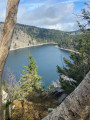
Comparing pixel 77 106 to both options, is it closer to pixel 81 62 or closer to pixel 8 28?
pixel 8 28

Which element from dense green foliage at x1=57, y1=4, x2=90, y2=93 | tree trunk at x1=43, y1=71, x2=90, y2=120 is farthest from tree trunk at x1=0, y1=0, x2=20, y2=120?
dense green foliage at x1=57, y1=4, x2=90, y2=93

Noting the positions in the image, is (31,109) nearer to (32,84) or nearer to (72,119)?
(72,119)

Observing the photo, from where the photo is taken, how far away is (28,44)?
12369 centimetres

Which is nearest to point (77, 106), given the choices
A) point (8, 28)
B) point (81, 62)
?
point (8, 28)

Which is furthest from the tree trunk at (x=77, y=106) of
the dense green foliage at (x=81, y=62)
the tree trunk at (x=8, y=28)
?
the dense green foliage at (x=81, y=62)

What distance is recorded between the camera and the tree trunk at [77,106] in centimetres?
126

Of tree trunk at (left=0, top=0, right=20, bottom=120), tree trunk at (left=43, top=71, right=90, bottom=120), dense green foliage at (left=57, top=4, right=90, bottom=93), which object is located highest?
tree trunk at (left=0, top=0, right=20, bottom=120)

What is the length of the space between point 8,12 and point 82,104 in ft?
4.96

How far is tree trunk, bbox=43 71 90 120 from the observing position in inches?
49.8

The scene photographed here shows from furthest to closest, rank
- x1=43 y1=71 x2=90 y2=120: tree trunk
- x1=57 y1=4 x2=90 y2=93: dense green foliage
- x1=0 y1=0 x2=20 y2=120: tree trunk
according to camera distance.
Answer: x1=57 y1=4 x2=90 y2=93: dense green foliage < x1=0 y1=0 x2=20 y2=120: tree trunk < x1=43 y1=71 x2=90 y2=120: tree trunk

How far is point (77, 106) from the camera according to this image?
4.21 ft

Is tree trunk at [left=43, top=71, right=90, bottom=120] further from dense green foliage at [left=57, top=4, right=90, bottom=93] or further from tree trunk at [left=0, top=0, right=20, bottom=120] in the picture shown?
dense green foliage at [left=57, top=4, right=90, bottom=93]

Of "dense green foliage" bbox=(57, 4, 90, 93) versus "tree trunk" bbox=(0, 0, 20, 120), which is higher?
"tree trunk" bbox=(0, 0, 20, 120)

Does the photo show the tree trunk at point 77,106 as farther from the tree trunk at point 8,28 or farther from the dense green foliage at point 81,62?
the dense green foliage at point 81,62
